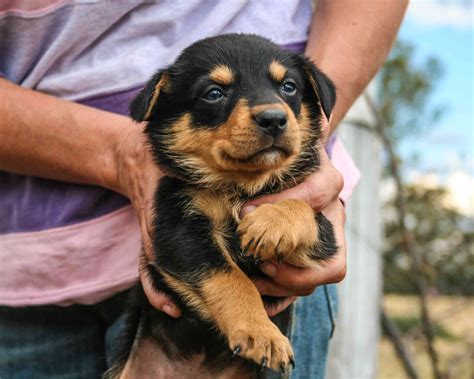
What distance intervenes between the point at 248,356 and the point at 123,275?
658mm

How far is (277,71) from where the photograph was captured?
2.43 metres

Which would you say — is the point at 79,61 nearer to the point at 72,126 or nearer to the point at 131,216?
the point at 72,126

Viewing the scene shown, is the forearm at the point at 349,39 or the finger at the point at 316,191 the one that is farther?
the forearm at the point at 349,39

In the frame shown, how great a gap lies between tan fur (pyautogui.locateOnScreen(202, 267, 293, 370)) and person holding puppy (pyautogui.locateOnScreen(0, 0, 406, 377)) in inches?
5.9

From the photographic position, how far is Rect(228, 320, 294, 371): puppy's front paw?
81.7 inches

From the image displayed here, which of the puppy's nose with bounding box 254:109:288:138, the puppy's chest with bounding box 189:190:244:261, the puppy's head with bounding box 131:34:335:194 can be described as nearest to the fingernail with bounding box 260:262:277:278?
the puppy's chest with bounding box 189:190:244:261

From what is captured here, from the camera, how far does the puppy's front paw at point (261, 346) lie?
2076 millimetres

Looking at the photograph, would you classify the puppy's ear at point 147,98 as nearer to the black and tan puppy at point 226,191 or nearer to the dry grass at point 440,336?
the black and tan puppy at point 226,191

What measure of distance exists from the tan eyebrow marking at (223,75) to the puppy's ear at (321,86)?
0.91ft

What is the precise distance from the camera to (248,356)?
6.86 ft

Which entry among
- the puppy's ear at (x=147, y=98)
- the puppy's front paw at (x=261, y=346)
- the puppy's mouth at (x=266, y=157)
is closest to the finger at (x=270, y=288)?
the puppy's front paw at (x=261, y=346)

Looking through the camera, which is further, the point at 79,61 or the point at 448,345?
the point at 448,345

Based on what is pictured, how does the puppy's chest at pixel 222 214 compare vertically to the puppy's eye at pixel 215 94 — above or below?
below

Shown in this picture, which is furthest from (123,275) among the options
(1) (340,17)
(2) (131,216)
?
(1) (340,17)
